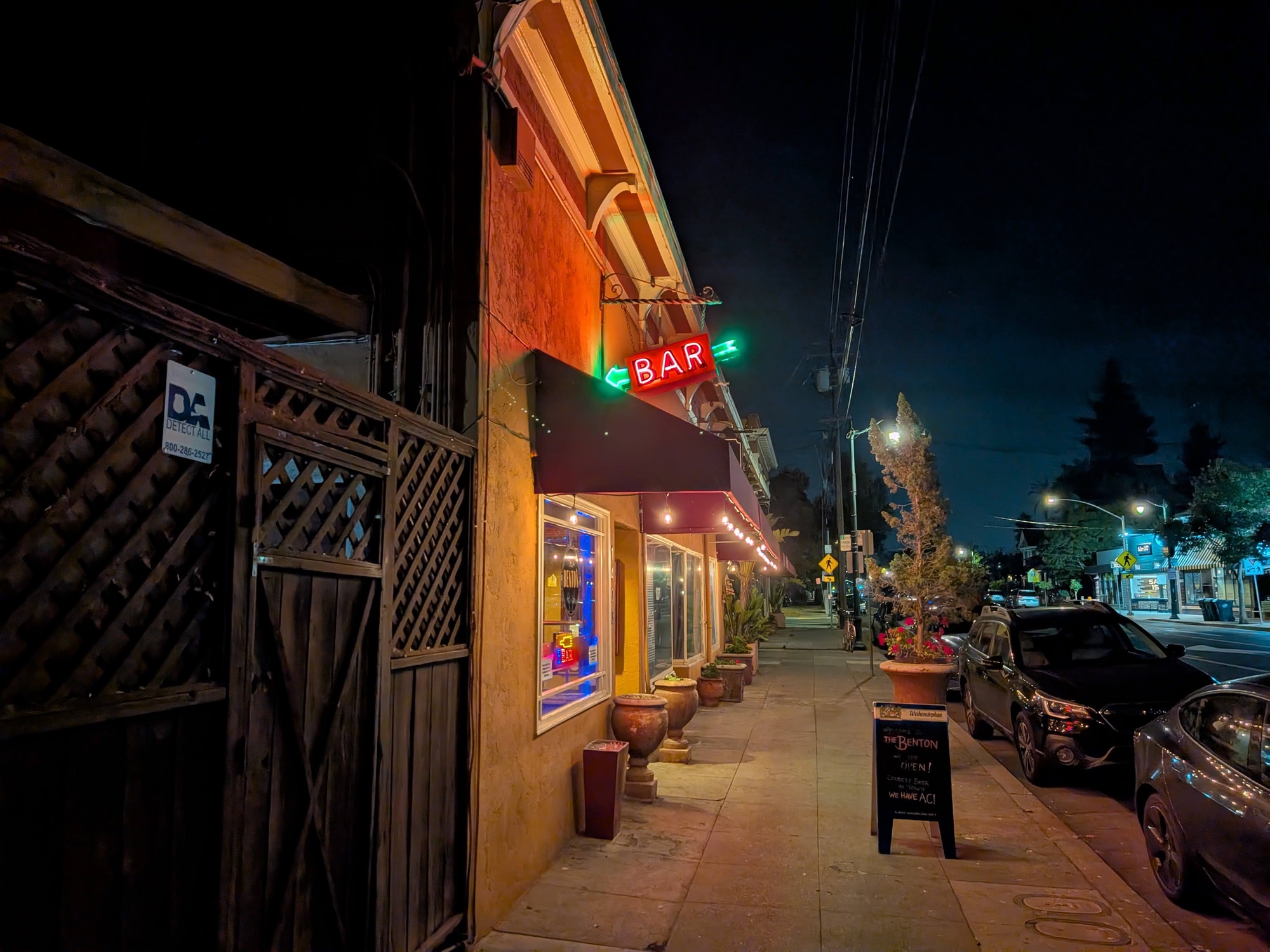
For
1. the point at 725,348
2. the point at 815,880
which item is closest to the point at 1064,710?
the point at 815,880

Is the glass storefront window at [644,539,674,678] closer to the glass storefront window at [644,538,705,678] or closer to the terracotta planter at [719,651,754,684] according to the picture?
the glass storefront window at [644,538,705,678]

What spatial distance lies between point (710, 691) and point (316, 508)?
34.2 feet

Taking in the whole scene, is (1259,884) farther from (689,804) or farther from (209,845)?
(209,845)

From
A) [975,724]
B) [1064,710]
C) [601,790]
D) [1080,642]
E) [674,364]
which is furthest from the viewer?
[975,724]

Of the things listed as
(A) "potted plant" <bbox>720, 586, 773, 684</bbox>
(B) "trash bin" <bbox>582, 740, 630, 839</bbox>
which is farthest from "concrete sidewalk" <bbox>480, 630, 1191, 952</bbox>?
(A) "potted plant" <bbox>720, 586, 773, 684</bbox>

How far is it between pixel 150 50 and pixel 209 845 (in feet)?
18.6

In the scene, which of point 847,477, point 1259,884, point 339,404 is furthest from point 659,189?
point 847,477

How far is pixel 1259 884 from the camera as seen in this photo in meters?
4.14

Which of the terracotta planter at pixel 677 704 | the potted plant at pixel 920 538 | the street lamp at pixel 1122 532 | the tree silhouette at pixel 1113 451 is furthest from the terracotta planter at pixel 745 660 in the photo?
the tree silhouette at pixel 1113 451

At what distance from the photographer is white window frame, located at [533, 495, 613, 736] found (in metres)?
5.93

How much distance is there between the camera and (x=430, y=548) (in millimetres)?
4496

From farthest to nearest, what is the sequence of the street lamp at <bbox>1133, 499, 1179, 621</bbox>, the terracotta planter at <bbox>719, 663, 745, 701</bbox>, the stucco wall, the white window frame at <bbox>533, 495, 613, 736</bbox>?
the street lamp at <bbox>1133, 499, 1179, 621</bbox> → the terracotta planter at <bbox>719, 663, 745, 701</bbox> → the white window frame at <bbox>533, 495, 613, 736</bbox> → the stucco wall

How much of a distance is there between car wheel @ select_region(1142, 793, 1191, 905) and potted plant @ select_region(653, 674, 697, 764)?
4.52 m

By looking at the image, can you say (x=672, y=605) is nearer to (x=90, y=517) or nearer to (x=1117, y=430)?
(x=90, y=517)
